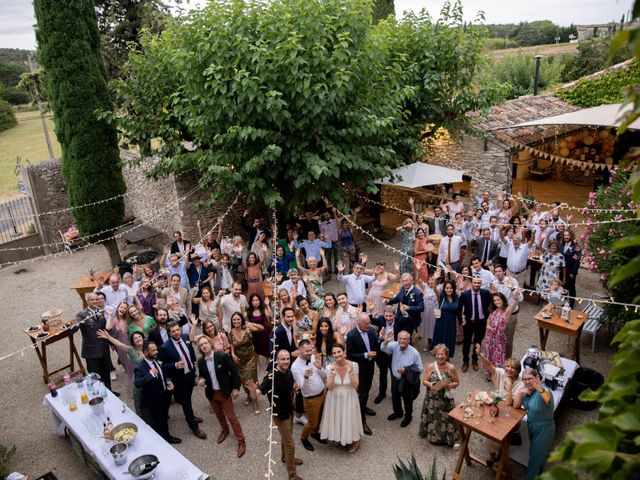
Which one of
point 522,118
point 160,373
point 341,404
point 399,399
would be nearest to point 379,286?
point 399,399

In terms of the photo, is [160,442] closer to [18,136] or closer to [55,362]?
[55,362]

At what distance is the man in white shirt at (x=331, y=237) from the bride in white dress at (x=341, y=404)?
17.3ft

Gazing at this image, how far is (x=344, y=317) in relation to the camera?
7.32 meters

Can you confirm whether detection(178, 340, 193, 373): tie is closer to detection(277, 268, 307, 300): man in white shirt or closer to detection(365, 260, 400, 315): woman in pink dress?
detection(277, 268, 307, 300): man in white shirt

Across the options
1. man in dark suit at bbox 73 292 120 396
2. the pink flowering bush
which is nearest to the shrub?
man in dark suit at bbox 73 292 120 396

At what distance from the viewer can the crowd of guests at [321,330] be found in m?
6.12

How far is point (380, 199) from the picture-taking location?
1582cm

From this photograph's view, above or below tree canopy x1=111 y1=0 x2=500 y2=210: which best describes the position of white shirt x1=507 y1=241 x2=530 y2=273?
below

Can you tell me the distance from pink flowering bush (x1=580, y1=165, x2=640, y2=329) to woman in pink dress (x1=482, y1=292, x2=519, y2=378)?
159cm

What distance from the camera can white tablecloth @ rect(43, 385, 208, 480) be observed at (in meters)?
5.29

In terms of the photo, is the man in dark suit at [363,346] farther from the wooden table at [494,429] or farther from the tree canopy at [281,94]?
the tree canopy at [281,94]

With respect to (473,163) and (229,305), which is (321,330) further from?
(473,163)

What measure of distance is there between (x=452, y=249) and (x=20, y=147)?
32.5 m

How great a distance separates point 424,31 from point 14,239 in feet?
42.1
